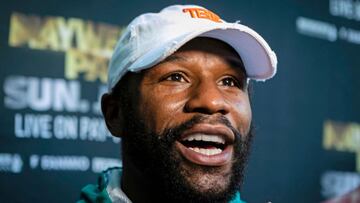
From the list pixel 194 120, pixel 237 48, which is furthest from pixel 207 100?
pixel 237 48

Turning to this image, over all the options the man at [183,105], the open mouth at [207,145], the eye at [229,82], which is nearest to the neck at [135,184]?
the man at [183,105]

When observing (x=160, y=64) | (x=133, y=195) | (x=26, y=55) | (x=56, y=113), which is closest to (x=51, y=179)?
(x=56, y=113)

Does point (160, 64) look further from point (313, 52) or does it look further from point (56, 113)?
point (313, 52)

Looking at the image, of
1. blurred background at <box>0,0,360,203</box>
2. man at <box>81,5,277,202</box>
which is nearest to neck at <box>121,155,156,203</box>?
man at <box>81,5,277,202</box>

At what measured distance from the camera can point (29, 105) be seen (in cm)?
163

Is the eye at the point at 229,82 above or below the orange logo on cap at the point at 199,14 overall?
below

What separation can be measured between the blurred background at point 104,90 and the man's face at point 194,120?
57 centimetres

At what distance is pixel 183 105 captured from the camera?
1.06 m

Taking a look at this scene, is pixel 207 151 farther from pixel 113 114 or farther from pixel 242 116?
pixel 113 114

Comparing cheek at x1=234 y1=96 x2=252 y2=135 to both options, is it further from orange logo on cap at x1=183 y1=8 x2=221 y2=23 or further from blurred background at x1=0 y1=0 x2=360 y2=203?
blurred background at x1=0 y1=0 x2=360 y2=203

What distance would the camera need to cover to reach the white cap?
1070 millimetres

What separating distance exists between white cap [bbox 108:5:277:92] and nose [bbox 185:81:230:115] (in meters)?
0.08

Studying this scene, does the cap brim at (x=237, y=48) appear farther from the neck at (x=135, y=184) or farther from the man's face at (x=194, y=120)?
the neck at (x=135, y=184)

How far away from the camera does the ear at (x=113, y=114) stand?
1178mm
